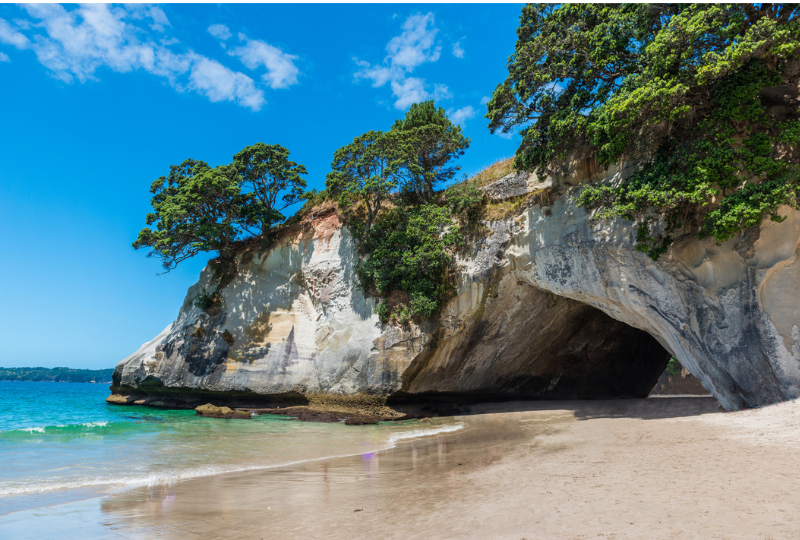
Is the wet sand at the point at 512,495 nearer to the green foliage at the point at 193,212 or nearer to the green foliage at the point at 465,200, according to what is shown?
the green foliage at the point at 465,200

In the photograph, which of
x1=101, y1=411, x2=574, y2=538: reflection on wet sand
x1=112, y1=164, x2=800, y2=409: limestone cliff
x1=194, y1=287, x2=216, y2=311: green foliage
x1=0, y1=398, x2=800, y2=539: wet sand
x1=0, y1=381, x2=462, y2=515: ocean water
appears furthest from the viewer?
x1=194, y1=287, x2=216, y2=311: green foliage

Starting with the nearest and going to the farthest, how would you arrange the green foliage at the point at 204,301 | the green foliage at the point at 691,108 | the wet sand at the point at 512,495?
the wet sand at the point at 512,495 → the green foliage at the point at 691,108 → the green foliage at the point at 204,301

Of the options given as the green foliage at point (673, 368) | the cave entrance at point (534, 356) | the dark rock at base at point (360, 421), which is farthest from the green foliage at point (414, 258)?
the green foliage at point (673, 368)

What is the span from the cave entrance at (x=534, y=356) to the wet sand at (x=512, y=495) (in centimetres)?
838

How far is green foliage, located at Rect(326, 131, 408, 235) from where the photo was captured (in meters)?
18.6

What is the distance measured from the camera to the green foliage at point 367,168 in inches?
733

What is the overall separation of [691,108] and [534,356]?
12233 mm

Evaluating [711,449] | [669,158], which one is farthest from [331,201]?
[711,449]

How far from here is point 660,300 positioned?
1206 centimetres

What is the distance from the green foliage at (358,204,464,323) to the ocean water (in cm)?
501

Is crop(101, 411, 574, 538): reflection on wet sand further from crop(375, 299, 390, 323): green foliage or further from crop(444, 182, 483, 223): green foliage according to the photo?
crop(444, 182, 483, 223): green foliage

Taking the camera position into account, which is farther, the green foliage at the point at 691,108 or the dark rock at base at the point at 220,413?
the dark rock at base at the point at 220,413

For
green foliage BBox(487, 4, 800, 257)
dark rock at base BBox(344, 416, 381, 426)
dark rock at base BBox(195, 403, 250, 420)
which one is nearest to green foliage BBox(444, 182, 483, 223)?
green foliage BBox(487, 4, 800, 257)

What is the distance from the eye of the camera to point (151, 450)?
389 inches
